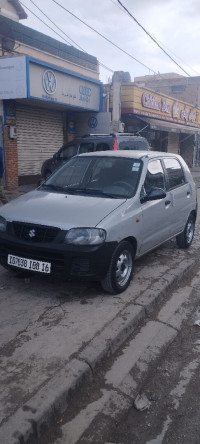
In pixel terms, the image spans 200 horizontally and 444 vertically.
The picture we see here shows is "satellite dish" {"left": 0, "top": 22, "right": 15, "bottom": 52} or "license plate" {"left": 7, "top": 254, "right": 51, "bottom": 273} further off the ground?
"satellite dish" {"left": 0, "top": 22, "right": 15, "bottom": 52}

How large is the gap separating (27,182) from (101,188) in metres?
8.65

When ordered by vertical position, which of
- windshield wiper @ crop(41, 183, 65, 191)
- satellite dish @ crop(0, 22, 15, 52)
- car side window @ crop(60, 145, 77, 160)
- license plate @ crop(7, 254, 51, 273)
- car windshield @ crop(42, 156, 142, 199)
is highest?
satellite dish @ crop(0, 22, 15, 52)

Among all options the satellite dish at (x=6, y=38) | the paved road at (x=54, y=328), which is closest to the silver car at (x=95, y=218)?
the paved road at (x=54, y=328)

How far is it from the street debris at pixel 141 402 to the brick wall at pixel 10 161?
9797mm

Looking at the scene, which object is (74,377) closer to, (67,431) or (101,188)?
(67,431)

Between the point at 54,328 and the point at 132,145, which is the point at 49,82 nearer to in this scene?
the point at 132,145

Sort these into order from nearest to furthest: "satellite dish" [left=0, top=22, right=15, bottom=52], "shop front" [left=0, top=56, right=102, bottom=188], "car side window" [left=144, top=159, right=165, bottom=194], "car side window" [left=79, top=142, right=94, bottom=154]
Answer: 1. "car side window" [left=144, top=159, right=165, bottom=194]
2. "shop front" [left=0, top=56, right=102, bottom=188]
3. "car side window" [left=79, top=142, right=94, bottom=154]
4. "satellite dish" [left=0, top=22, right=15, bottom=52]

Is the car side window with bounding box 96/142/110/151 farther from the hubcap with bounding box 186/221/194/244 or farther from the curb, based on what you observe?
the curb

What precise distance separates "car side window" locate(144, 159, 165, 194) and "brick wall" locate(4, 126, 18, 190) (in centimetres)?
737

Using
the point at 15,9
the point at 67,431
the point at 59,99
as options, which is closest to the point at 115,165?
the point at 67,431

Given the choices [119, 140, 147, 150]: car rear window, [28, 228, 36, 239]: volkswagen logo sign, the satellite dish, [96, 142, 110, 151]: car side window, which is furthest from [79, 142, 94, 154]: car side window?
[28, 228, 36, 239]: volkswagen logo sign

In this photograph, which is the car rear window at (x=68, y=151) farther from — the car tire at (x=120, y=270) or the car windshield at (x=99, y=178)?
the car tire at (x=120, y=270)

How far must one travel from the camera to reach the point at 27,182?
12.8 meters

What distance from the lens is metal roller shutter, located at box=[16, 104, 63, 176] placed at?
1220cm
